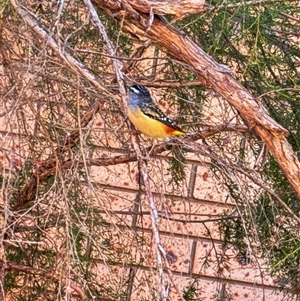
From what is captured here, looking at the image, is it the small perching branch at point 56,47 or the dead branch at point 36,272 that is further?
the dead branch at point 36,272

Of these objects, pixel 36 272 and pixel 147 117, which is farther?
pixel 36 272

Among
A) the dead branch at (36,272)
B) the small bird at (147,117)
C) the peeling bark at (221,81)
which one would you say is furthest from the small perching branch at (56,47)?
the dead branch at (36,272)

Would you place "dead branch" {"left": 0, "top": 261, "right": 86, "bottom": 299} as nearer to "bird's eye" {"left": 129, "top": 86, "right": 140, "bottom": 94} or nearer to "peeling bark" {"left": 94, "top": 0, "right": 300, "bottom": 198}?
"bird's eye" {"left": 129, "top": 86, "right": 140, "bottom": 94}

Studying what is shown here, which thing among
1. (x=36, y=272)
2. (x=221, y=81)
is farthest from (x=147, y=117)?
(x=36, y=272)

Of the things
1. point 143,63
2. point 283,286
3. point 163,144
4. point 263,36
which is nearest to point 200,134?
point 163,144

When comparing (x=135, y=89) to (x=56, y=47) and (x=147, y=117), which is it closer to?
(x=147, y=117)

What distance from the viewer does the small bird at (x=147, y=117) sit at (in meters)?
2.57

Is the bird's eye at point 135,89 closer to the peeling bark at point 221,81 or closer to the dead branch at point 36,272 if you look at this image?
the peeling bark at point 221,81

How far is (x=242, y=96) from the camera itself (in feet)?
6.93

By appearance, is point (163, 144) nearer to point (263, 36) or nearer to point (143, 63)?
point (263, 36)

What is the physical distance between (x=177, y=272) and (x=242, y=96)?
6.62 ft

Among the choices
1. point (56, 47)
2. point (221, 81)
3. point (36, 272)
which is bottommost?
point (36, 272)

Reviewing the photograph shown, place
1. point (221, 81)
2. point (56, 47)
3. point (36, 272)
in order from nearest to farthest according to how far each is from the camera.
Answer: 1. point (56, 47)
2. point (221, 81)
3. point (36, 272)

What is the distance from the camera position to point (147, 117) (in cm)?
261
